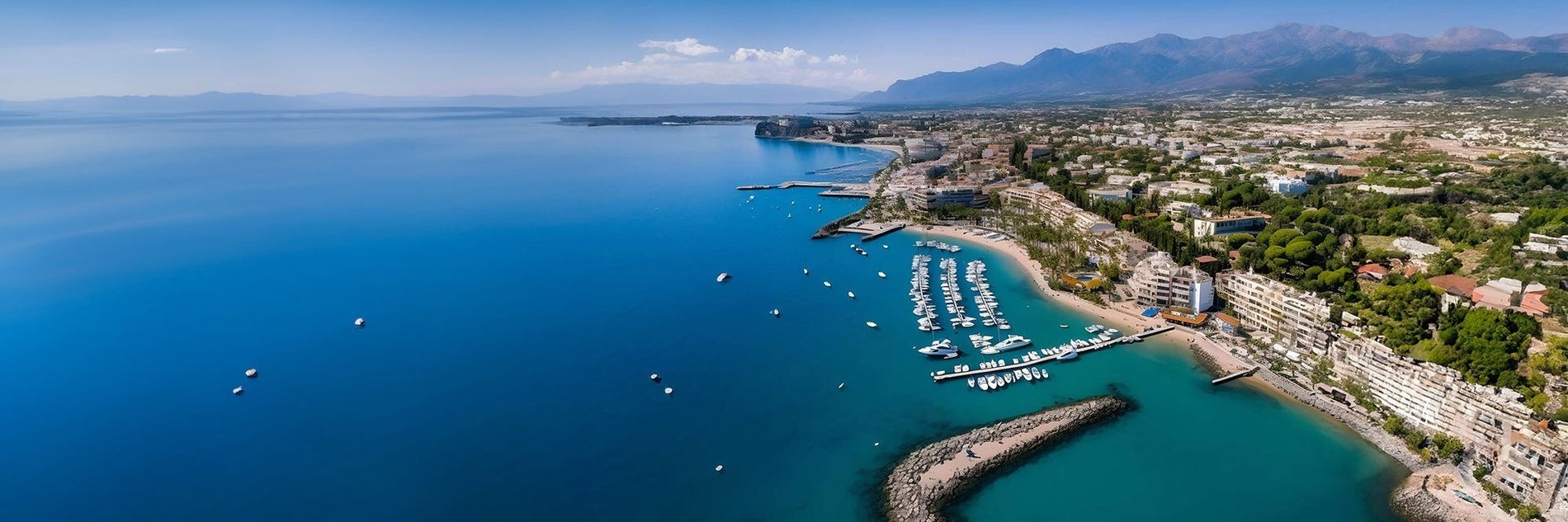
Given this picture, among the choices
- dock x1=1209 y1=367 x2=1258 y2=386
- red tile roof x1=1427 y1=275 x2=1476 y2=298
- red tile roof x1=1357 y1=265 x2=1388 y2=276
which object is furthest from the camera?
red tile roof x1=1357 y1=265 x2=1388 y2=276

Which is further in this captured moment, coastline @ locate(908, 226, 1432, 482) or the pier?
the pier

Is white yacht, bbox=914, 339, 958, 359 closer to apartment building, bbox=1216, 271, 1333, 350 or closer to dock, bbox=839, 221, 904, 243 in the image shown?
apartment building, bbox=1216, 271, 1333, 350

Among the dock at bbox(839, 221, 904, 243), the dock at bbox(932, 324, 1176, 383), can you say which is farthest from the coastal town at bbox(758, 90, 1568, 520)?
the dock at bbox(932, 324, 1176, 383)

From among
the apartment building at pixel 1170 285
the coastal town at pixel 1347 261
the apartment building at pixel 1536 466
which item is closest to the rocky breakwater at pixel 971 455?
the coastal town at pixel 1347 261

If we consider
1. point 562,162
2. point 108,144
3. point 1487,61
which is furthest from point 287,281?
point 1487,61

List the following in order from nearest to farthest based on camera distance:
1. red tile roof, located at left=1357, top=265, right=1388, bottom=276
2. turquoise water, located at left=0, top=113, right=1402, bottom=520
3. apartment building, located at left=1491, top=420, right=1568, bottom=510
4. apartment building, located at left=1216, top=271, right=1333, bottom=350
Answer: apartment building, located at left=1491, top=420, right=1568, bottom=510 → turquoise water, located at left=0, top=113, right=1402, bottom=520 → apartment building, located at left=1216, top=271, right=1333, bottom=350 → red tile roof, located at left=1357, top=265, right=1388, bottom=276

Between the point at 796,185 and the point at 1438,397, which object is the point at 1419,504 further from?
the point at 796,185
